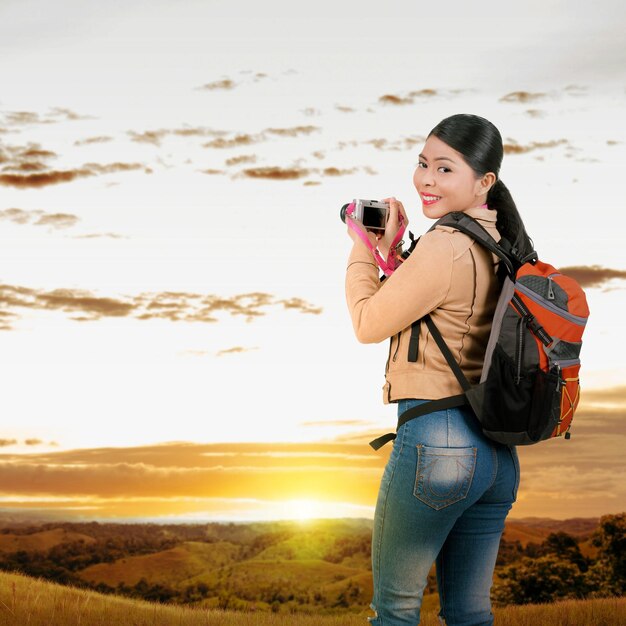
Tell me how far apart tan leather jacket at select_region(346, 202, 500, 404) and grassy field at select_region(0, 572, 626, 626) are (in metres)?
4.02

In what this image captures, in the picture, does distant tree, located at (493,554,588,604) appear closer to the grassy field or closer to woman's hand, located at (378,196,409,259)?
the grassy field

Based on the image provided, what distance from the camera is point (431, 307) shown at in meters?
3.31

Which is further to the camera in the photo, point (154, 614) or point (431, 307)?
point (154, 614)

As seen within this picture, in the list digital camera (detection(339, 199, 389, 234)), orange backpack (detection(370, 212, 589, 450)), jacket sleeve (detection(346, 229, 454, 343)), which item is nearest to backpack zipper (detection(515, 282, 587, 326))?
orange backpack (detection(370, 212, 589, 450))

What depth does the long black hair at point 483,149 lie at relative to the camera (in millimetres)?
3529

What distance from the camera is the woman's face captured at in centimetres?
355

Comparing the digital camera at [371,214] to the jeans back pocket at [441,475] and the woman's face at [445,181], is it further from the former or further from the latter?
the jeans back pocket at [441,475]

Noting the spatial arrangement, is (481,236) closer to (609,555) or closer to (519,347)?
(519,347)

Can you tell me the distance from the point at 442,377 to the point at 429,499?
0.48 m

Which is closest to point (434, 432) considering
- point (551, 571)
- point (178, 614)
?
point (178, 614)

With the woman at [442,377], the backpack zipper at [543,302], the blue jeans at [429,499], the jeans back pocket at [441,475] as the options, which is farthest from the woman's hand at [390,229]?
the jeans back pocket at [441,475]

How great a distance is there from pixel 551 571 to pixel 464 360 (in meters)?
11.5

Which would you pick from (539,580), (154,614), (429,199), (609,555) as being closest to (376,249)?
(429,199)

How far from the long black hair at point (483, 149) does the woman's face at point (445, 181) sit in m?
0.03
